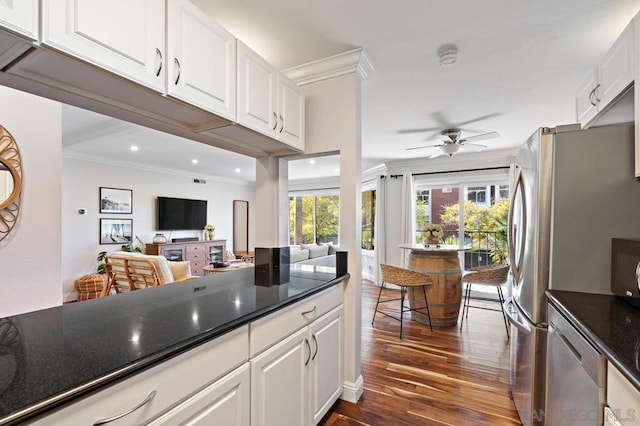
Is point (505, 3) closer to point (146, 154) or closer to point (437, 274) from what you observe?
point (437, 274)

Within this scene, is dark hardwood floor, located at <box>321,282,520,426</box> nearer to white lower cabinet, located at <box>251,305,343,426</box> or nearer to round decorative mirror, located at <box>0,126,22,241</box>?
white lower cabinet, located at <box>251,305,343,426</box>

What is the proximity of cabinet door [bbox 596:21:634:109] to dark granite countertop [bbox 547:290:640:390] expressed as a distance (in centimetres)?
112

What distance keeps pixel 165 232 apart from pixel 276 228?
5216 millimetres

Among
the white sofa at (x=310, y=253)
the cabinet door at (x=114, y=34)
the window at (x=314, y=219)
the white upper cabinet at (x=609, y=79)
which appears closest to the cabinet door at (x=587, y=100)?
the white upper cabinet at (x=609, y=79)

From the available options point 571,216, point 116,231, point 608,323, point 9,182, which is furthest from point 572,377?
point 116,231

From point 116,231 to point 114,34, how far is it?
18.4ft

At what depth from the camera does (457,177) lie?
5.11 m

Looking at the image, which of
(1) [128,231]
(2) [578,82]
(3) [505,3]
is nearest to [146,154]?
(1) [128,231]

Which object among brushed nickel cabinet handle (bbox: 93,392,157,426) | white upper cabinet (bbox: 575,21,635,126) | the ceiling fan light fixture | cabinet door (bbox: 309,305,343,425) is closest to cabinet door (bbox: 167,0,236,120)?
brushed nickel cabinet handle (bbox: 93,392,157,426)

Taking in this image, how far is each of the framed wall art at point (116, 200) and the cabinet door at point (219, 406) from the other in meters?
5.60

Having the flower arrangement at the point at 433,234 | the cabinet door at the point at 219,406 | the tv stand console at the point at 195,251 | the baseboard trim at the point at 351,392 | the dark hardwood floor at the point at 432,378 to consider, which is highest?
the flower arrangement at the point at 433,234

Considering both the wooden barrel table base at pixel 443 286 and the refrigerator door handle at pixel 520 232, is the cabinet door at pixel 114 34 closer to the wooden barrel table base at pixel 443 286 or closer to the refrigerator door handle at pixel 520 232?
the refrigerator door handle at pixel 520 232

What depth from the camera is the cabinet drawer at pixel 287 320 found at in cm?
123

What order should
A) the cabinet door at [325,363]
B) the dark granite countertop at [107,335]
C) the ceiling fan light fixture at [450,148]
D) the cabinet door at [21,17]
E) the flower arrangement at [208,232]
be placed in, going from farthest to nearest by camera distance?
the flower arrangement at [208,232], the ceiling fan light fixture at [450,148], the cabinet door at [325,363], the cabinet door at [21,17], the dark granite countertop at [107,335]
